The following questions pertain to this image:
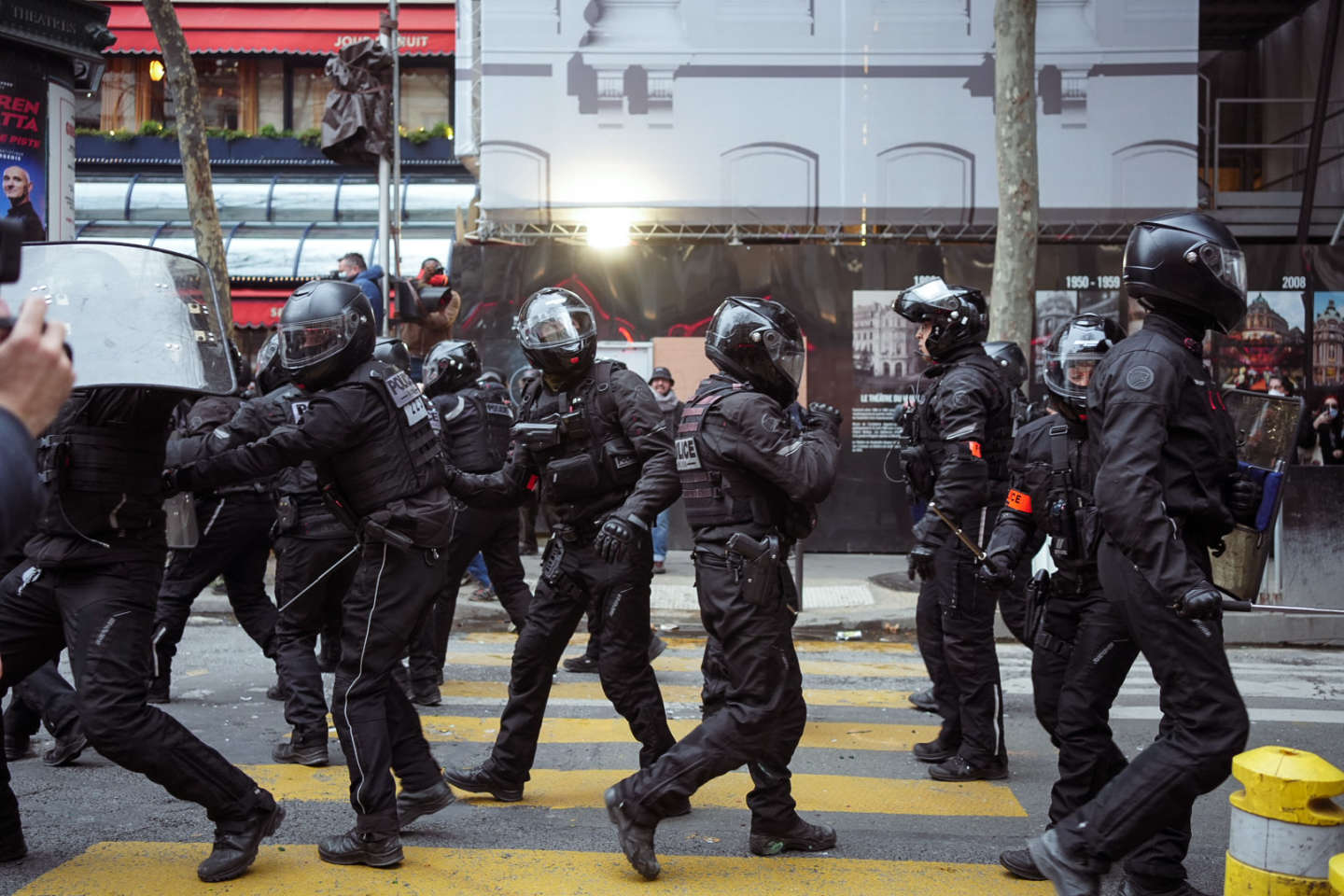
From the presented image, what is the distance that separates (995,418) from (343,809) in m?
3.34

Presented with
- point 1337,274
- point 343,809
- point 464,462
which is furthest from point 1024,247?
point 343,809

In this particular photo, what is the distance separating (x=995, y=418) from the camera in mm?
5949

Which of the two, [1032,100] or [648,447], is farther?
[1032,100]

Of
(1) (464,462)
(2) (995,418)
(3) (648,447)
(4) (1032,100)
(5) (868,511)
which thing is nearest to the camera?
(3) (648,447)

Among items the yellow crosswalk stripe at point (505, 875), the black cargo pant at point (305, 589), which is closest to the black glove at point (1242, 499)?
the yellow crosswalk stripe at point (505, 875)

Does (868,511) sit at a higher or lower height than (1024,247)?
lower

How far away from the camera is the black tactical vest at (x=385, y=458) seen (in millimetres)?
4766

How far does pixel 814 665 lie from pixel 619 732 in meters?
2.06

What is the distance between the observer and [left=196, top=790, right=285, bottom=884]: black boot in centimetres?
441

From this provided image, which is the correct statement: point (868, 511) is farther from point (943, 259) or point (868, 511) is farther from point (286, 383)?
point (286, 383)

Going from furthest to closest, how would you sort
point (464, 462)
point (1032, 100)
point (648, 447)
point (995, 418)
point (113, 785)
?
point (1032, 100) < point (464, 462) < point (995, 418) < point (113, 785) < point (648, 447)

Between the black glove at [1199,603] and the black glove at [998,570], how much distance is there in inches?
52.6

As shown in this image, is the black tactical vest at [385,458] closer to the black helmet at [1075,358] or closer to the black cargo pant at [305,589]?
the black cargo pant at [305,589]

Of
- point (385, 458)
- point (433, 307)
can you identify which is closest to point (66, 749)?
point (385, 458)
